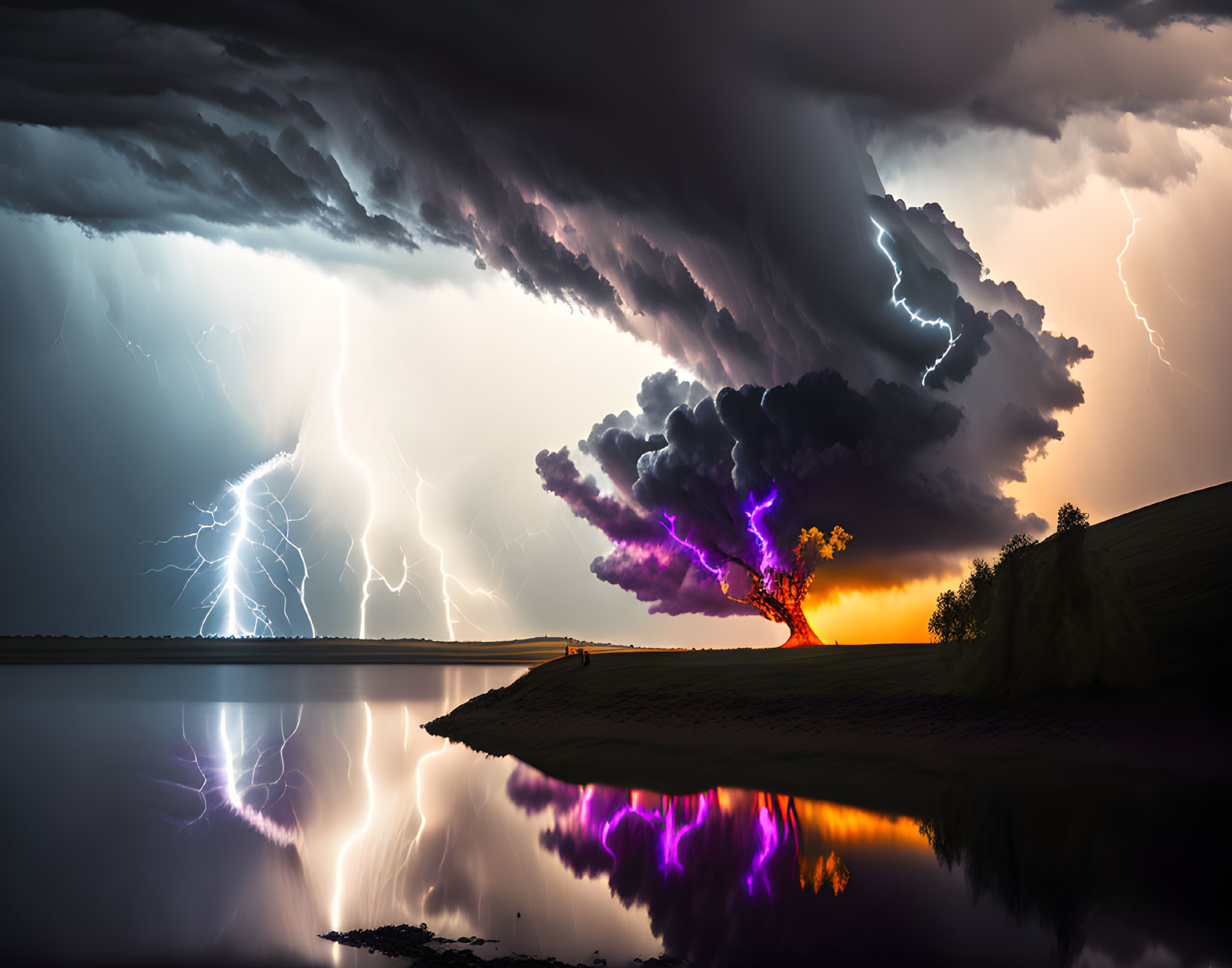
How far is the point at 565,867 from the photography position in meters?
16.6

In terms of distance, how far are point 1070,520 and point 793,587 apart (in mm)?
31039

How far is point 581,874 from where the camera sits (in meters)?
16.0

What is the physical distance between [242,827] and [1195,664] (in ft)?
85.9

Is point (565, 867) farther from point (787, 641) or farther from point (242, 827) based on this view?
point (787, 641)

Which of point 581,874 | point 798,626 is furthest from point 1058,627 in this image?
point 798,626

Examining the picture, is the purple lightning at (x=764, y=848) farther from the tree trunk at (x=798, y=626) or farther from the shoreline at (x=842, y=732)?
the tree trunk at (x=798, y=626)

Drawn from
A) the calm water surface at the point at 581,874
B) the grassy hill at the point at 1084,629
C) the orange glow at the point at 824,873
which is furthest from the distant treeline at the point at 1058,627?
the orange glow at the point at 824,873

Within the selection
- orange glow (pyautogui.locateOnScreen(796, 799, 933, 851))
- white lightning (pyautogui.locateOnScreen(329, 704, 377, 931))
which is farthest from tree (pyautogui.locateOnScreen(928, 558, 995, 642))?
white lightning (pyautogui.locateOnScreen(329, 704, 377, 931))

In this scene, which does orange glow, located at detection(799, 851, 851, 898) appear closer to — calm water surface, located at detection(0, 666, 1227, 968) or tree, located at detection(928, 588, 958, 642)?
calm water surface, located at detection(0, 666, 1227, 968)

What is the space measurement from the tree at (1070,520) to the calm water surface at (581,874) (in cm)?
1086

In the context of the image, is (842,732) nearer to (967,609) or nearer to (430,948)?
(967,609)

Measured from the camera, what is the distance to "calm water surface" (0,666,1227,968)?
39.0ft

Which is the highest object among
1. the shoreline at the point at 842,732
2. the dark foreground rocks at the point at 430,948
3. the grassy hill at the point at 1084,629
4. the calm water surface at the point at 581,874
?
the grassy hill at the point at 1084,629

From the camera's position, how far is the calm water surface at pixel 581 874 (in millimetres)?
11875
